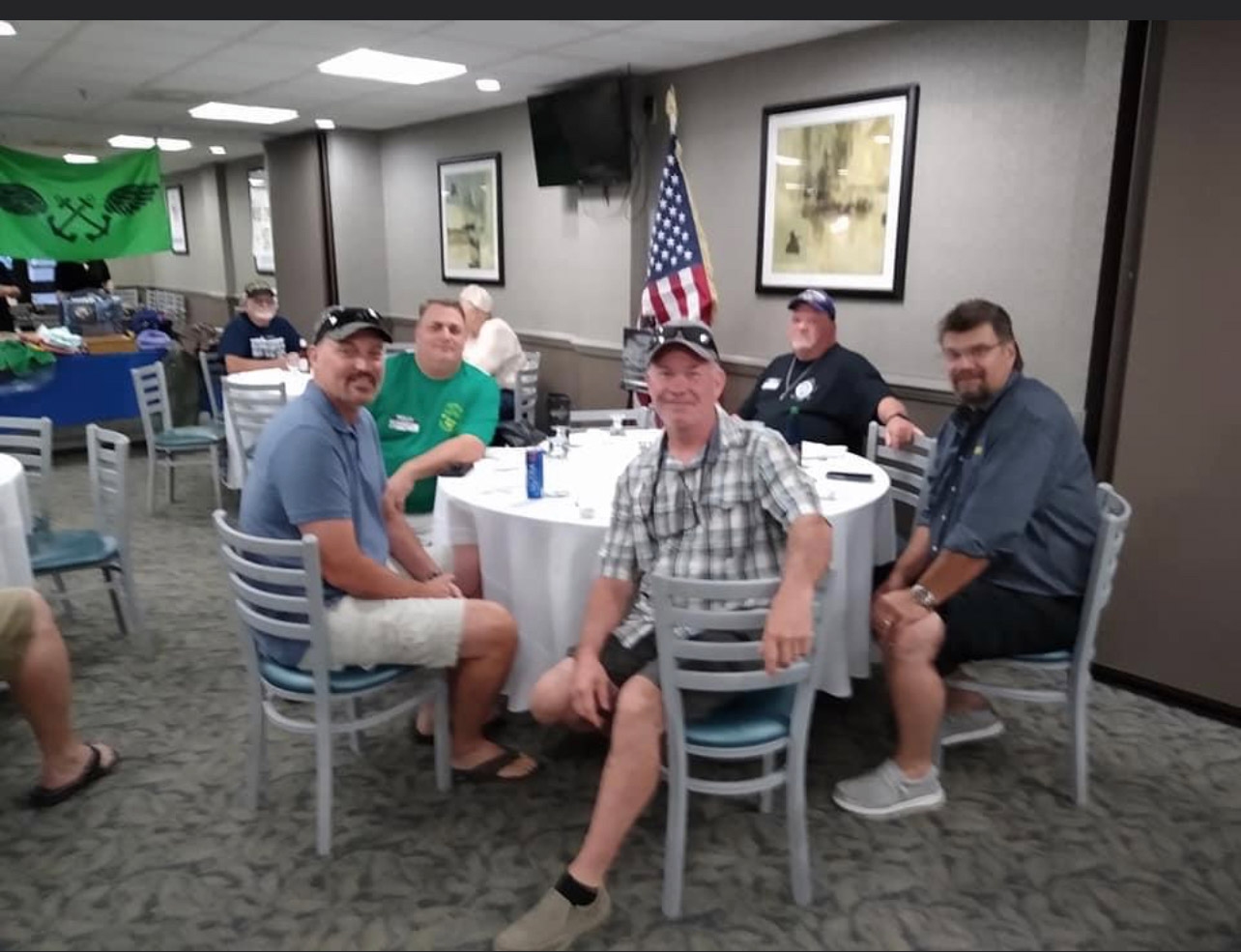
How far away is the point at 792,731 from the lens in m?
1.98

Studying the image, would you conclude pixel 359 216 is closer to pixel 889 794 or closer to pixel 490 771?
pixel 490 771

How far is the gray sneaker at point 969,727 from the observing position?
2.68 m

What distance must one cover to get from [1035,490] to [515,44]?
3.72 metres

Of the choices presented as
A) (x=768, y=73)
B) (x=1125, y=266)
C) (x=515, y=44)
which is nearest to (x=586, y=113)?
(x=515, y=44)

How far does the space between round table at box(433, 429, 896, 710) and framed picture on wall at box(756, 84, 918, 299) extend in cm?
185

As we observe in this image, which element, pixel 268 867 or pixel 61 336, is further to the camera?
pixel 61 336

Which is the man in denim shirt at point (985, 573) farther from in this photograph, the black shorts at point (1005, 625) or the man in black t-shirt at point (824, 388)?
the man in black t-shirt at point (824, 388)

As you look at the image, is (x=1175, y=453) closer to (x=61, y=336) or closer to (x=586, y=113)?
(x=586, y=113)

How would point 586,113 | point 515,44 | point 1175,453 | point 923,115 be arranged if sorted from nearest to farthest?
1. point 1175,453
2. point 923,115
3. point 515,44
4. point 586,113

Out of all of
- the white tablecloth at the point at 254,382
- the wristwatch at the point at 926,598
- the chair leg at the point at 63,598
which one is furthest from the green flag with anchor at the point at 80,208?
the wristwatch at the point at 926,598

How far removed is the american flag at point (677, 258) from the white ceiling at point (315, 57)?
0.70 m

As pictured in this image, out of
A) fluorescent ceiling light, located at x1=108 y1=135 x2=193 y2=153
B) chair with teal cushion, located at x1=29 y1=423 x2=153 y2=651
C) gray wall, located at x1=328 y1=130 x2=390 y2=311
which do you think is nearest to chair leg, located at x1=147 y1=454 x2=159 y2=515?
chair with teal cushion, located at x1=29 y1=423 x2=153 y2=651

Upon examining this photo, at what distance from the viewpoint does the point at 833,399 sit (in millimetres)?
3645

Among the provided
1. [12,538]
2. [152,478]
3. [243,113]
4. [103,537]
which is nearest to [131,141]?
[243,113]
